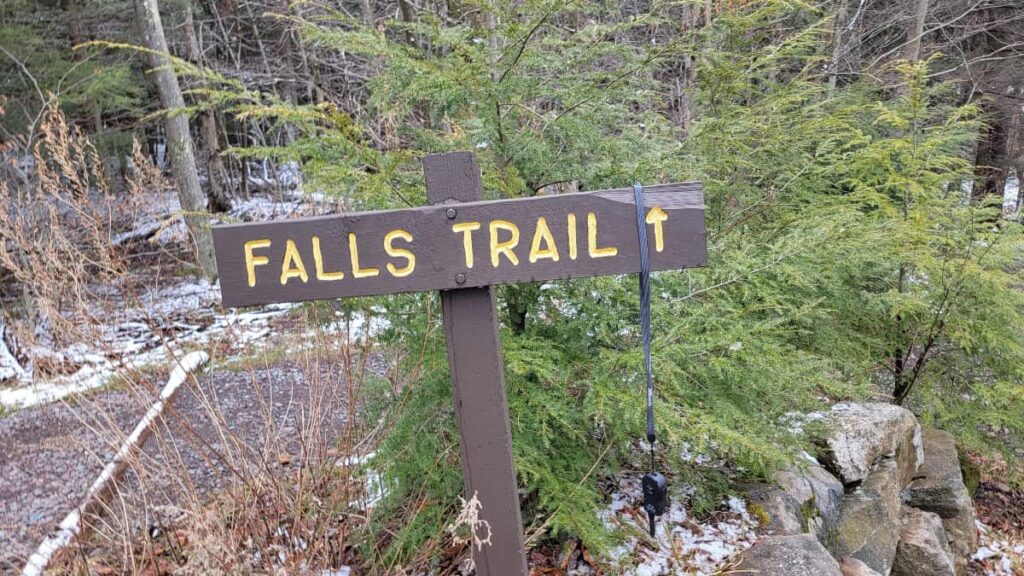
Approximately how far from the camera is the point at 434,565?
2.74 metres

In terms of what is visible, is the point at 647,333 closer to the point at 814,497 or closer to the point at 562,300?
the point at 562,300

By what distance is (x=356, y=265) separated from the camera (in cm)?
188

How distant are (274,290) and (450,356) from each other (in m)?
0.58

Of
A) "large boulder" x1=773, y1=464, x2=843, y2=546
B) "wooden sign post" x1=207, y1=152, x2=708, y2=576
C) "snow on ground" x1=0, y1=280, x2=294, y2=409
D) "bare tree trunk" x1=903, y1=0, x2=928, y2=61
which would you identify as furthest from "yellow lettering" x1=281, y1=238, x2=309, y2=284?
"bare tree trunk" x1=903, y1=0, x2=928, y2=61

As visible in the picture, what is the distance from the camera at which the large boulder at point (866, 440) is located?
400cm

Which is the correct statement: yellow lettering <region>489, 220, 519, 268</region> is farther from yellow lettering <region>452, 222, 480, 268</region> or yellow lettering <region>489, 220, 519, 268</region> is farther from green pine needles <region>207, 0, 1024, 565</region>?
green pine needles <region>207, 0, 1024, 565</region>

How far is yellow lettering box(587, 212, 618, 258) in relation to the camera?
187 cm

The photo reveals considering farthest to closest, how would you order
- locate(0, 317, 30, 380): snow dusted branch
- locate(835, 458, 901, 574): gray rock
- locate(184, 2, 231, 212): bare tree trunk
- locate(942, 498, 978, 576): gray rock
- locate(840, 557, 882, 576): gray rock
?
locate(184, 2, 231, 212): bare tree trunk → locate(0, 317, 30, 380): snow dusted branch → locate(942, 498, 978, 576): gray rock → locate(835, 458, 901, 574): gray rock → locate(840, 557, 882, 576): gray rock

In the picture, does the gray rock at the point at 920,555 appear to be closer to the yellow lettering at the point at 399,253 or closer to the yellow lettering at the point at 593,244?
the yellow lettering at the point at 593,244

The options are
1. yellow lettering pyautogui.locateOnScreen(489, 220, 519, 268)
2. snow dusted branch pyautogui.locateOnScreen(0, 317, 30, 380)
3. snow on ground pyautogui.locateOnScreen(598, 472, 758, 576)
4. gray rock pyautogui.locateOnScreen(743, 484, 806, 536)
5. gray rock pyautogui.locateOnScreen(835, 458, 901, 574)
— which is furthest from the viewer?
snow dusted branch pyautogui.locateOnScreen(0, 317, 30, 380)

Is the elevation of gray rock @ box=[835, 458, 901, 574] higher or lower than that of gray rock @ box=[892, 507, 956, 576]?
higher

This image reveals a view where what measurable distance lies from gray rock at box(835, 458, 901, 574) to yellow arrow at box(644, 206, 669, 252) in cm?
275

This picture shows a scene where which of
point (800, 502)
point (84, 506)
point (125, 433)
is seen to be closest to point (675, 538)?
point (800, 502)

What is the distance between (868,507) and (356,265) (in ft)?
12.1
